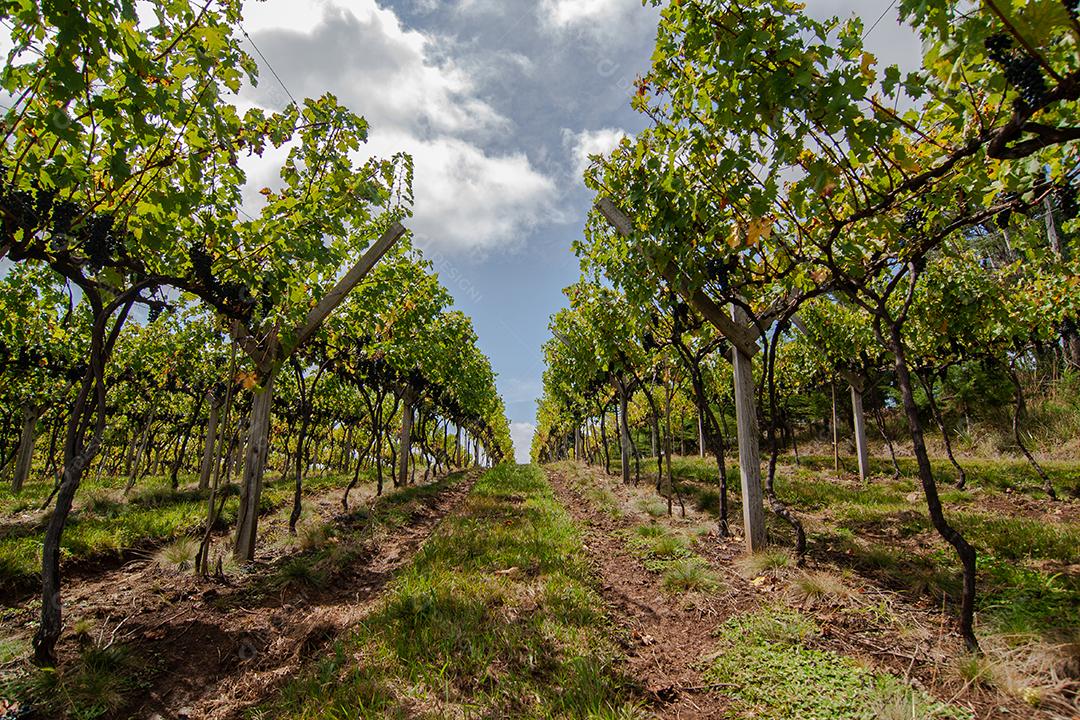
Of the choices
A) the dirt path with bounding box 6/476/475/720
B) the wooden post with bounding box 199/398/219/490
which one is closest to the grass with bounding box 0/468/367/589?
the dirt path with bounding box 6/476/475/720

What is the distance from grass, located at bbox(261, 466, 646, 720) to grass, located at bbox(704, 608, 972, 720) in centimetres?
77

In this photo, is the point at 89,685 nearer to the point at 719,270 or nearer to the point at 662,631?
the point at 662,631

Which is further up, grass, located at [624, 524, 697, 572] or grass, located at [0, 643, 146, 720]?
grass, located at [624, 524, 697, 572]

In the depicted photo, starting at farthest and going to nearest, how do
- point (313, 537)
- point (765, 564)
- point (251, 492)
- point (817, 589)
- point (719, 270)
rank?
point (313, 537) < point (251, 492) < point (719, 270) < point (765, 564) < point (817, 589)

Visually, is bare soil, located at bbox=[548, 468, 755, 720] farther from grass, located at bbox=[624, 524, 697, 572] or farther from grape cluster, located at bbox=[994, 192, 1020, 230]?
grape cluster, located at bbox=[994, 192, 1020, 230]

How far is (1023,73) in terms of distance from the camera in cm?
270

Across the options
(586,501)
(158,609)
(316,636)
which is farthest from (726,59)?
(586,501)

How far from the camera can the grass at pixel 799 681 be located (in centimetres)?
261

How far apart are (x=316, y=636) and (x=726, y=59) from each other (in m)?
6.20

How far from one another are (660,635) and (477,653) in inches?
66.3

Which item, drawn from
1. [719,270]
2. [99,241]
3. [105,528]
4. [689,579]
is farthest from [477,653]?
[105,528]

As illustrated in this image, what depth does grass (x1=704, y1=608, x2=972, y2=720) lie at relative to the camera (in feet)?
8.55

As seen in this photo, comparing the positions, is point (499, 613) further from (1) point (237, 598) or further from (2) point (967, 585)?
(2) point (967, 585)

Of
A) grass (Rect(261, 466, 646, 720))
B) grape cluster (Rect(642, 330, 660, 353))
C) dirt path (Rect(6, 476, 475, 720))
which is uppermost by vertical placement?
grape cluster (Rect(642, 330, 660, 353))
